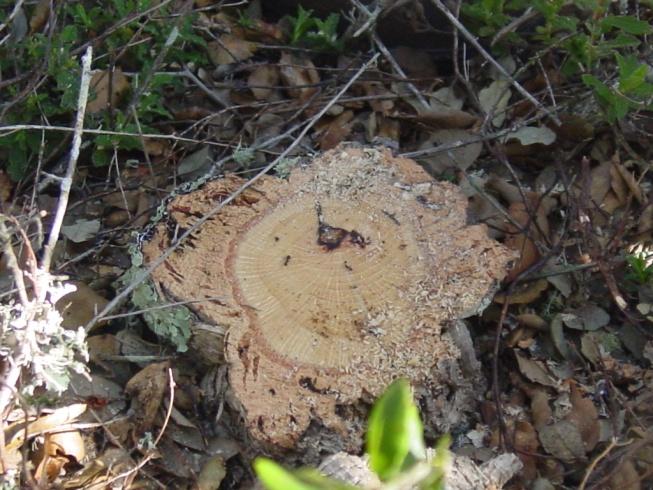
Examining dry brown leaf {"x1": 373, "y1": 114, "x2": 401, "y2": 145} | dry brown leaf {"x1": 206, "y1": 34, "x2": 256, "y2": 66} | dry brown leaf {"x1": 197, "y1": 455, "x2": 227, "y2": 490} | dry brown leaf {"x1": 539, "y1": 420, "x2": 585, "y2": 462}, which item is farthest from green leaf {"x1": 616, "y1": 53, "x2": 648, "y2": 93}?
dry brown leaf {"x1": 197, "y1": 455, "x2": 227, "y2": 490}

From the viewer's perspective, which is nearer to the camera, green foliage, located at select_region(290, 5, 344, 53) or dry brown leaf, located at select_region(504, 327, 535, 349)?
dry brown leaf, located at select_region(504, 327, 535, 349)

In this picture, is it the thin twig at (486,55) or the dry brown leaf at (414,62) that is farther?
the dry brown leaf at (414,62)

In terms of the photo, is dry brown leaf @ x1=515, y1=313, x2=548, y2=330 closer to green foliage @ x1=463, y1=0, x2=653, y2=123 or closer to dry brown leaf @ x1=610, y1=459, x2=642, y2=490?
dry brown leaf @ x1=610, y1=459, x2=642, y2=490

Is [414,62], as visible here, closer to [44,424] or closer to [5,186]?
[5,186]

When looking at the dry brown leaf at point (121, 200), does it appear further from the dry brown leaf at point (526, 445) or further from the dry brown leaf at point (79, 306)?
the dry brown leaf at point (526, 445)

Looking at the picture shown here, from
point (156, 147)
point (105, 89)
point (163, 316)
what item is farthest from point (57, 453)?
point (105, 89)

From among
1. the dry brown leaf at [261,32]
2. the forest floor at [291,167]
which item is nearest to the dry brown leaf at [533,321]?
the forest floor at [291,167]
